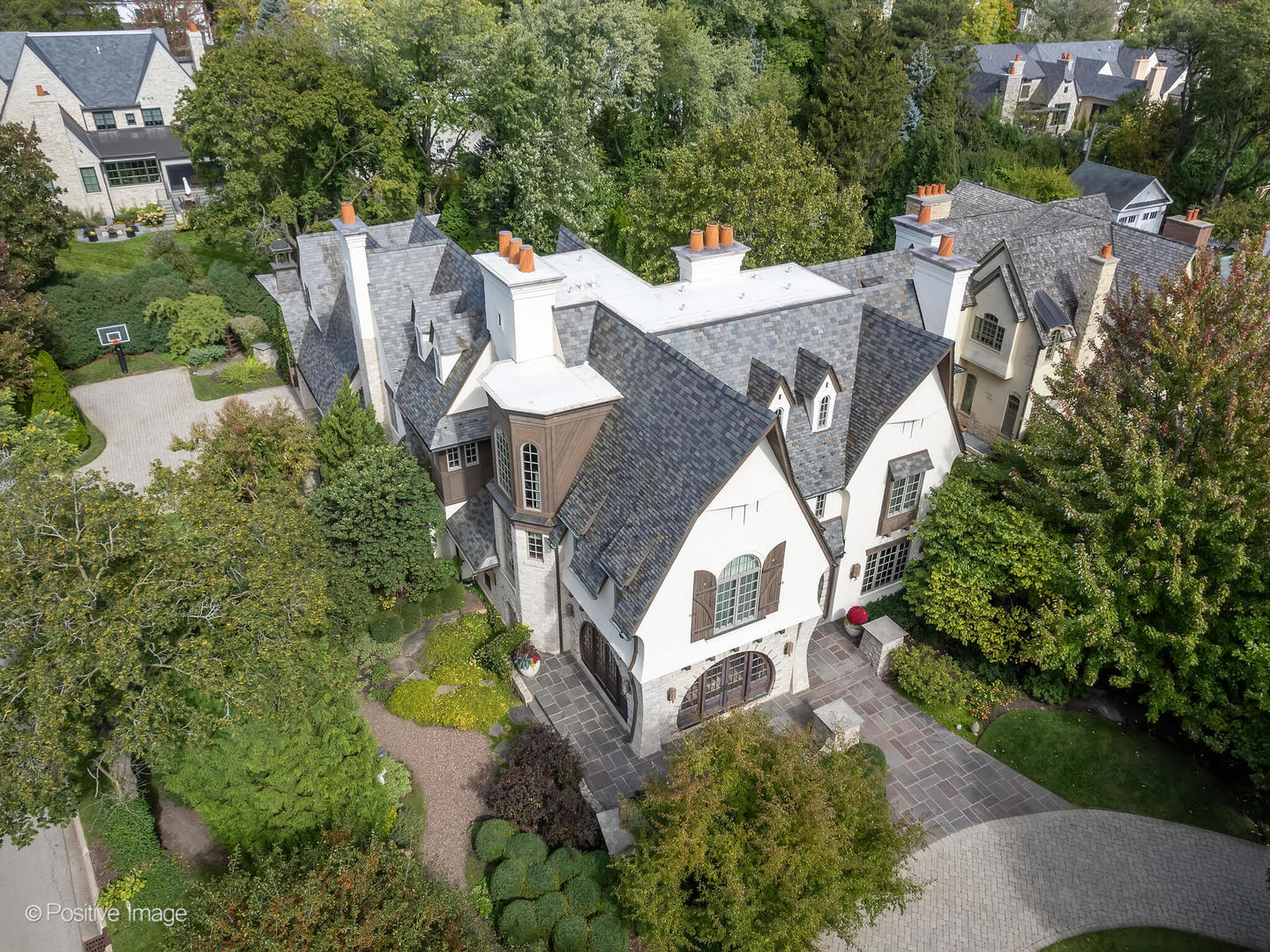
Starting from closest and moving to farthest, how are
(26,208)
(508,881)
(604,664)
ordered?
(508,881), (604,664), (26,208)

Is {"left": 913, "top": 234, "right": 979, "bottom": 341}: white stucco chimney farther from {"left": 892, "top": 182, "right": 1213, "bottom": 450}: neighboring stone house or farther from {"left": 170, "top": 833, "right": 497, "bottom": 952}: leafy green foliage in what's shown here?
{"left": 170, "top": 833, "right": 497, "bottom": 952}: leafy green foliage

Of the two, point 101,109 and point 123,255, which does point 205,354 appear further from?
point 101,109

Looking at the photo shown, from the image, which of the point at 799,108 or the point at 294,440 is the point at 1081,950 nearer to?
the point at 294,440

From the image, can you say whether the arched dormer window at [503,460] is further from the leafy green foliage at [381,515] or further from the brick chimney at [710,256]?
the brick chimney at [710,256]

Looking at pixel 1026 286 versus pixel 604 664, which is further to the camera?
pixel 1026 286

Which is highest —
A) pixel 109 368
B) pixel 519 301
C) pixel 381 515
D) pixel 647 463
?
pixel 519 301

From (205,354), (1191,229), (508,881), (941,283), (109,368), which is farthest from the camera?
→ (109,368)

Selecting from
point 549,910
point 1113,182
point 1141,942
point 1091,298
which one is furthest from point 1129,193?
point 549,910
